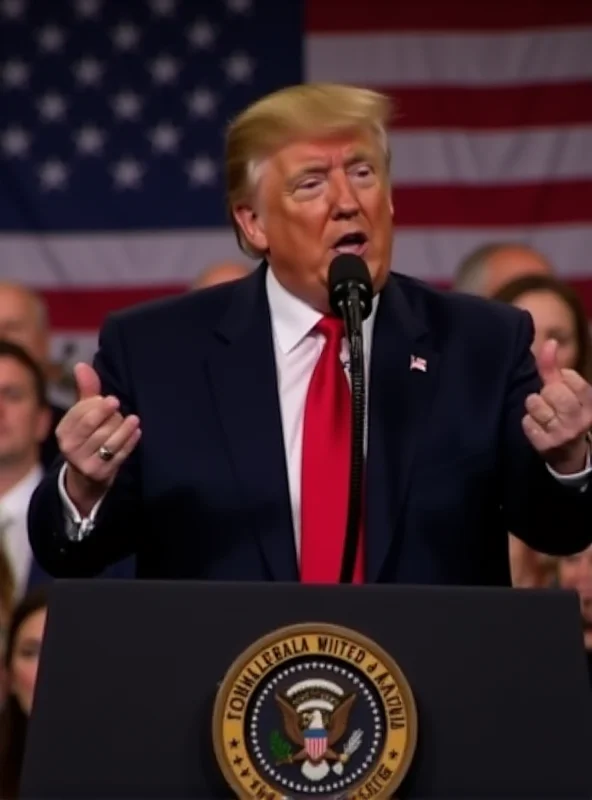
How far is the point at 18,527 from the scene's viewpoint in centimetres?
430

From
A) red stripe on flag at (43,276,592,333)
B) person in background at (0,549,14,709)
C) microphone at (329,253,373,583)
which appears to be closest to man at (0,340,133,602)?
person in background at (0,549,14,709)

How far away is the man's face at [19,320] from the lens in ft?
16.1

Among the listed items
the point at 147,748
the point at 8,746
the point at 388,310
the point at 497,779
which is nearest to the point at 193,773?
the point at 147,748

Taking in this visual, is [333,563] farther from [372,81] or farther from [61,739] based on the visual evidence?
[372,81]

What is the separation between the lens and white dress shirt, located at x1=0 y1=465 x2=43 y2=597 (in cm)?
416

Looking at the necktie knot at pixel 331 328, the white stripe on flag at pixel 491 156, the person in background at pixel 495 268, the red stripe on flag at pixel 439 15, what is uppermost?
the red stripe on flag at pixel 439 15

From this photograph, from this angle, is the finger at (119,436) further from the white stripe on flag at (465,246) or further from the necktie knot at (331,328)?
the white stripe on flag at (465,246)

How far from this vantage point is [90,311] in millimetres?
5676

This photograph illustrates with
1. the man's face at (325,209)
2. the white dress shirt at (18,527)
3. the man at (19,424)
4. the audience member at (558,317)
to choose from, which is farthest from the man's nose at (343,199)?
the man at (19,424)

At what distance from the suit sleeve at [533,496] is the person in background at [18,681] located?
43.4 inches

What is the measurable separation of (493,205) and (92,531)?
3319mm

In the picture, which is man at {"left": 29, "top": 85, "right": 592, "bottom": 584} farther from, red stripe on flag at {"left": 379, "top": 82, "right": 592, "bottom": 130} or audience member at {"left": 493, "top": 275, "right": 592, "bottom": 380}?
red stripe on flag at {"left": 379, "top": 82, "right": 592, "bottom": 130}

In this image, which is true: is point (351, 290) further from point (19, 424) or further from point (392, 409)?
point (19, 424)

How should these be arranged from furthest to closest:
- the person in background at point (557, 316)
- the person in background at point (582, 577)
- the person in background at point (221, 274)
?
1. the person in background at point (221, 274)
2. the person in background at point (557, 316)
3. the person in background at point (582, 577)
